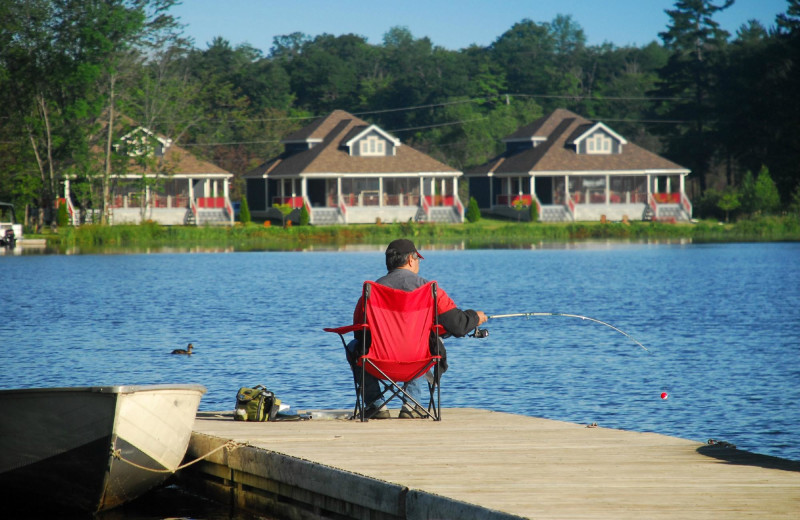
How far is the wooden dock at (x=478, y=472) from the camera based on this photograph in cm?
666

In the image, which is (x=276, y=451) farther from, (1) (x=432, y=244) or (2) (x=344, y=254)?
(1) (x=432, y=244)

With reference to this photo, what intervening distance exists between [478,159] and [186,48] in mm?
28982

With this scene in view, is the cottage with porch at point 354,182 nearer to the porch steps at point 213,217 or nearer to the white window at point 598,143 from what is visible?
the porch steps at point 213,217

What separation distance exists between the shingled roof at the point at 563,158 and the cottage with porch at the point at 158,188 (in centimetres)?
1806

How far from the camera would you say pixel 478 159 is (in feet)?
279

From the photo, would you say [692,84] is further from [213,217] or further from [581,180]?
[213,217]

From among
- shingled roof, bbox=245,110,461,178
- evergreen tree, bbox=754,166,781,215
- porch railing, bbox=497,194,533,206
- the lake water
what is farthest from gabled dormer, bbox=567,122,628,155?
the lake water

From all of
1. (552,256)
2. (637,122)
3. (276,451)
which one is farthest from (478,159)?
(276,451)

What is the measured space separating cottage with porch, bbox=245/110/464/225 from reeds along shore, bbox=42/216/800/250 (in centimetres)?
230

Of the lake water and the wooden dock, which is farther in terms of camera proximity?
the lake water

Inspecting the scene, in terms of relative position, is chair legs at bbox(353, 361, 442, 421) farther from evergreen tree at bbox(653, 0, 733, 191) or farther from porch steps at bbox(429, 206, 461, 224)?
evergreen tree at bbox(653, 0, 733, 191)

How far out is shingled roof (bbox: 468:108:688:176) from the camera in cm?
7056

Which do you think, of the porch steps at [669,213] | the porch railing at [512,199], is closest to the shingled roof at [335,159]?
the porch railing at [512,199]

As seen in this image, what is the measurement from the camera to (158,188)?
6344 cm
